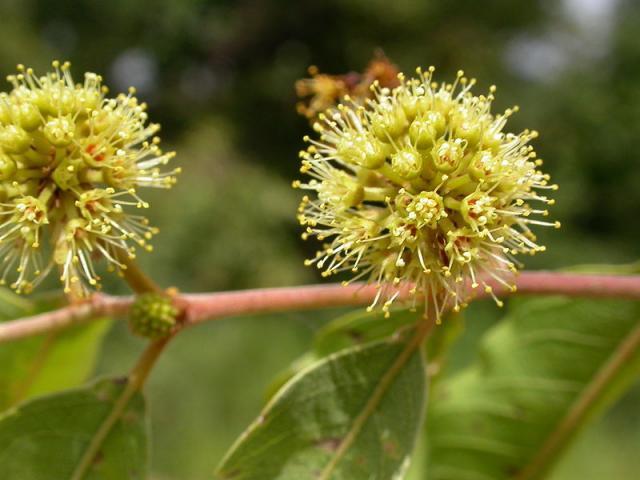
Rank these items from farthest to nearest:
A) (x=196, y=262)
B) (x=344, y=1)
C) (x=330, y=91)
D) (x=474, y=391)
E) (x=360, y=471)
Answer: (x=344, y=1)
(x=196, y=262)
(x=474, y=391)
(x=330, y=91)
(x=360, y=471)

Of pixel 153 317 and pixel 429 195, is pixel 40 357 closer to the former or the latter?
pixel 153 317

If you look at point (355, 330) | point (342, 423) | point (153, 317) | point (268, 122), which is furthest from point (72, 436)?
point (268, 122)

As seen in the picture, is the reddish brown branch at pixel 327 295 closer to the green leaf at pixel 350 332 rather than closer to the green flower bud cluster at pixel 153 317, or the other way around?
the green flower bud cluster at pixel 153 317

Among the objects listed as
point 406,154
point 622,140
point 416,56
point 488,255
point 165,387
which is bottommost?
point 488,255

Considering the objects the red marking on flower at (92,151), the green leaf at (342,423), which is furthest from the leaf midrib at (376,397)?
the red marking on flower at (92,151)

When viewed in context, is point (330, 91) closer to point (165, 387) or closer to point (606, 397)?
point (606, 397)

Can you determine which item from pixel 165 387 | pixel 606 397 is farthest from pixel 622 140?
pixel 606 397
